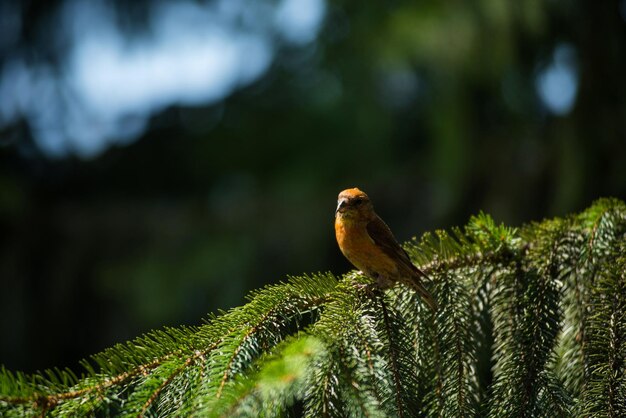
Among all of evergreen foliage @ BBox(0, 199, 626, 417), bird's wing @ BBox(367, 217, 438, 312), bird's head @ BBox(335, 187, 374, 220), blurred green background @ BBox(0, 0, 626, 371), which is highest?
blurred green background @ BBox(0, 0, 626, 371)

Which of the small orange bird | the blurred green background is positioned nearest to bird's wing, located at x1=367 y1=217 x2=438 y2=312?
the small orange bird

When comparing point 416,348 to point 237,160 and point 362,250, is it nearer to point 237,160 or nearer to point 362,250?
point 362,250

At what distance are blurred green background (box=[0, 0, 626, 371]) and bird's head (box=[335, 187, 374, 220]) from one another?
1985 millimetres

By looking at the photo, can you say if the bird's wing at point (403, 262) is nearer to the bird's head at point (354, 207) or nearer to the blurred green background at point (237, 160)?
the bird's head at point (354, 207)

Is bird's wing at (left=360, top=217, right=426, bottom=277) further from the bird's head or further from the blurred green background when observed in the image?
→ the blurred green background

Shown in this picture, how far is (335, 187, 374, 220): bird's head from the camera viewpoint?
271 centimetres

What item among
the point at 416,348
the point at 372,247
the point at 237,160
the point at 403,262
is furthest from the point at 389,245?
the point at 237,160

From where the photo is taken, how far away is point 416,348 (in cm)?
203

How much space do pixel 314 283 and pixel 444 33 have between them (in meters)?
2.80

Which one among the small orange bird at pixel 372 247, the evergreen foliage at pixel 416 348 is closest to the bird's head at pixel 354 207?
the small orange bird at pixel 372 247

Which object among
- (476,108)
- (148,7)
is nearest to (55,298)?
(148,7)

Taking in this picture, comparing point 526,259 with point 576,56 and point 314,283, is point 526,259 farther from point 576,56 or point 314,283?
point 576,56

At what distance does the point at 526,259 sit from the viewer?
2178 mm

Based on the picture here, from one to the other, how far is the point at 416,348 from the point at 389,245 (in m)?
0.55
